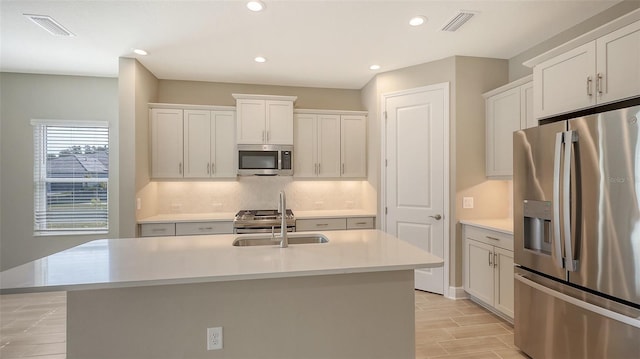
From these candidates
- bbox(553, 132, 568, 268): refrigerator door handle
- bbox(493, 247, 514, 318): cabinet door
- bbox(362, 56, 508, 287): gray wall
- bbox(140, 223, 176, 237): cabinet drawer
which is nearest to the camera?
bbox(553, 132, 568, 268): refrigerator door handle

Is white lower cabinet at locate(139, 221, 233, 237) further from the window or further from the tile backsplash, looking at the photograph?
the window

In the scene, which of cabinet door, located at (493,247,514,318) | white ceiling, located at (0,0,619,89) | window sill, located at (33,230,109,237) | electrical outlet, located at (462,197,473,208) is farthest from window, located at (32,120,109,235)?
cabinet door, located at (493,247,514,318)

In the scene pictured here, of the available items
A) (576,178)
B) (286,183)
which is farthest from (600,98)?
(286,183)

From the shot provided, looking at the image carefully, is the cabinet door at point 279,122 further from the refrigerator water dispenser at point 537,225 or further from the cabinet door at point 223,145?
the refrigerator water dispenser at point 537,225

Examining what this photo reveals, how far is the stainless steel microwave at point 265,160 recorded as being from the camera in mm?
3896

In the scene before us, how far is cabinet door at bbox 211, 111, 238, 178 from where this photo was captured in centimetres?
397

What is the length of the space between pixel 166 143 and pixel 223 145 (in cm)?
70

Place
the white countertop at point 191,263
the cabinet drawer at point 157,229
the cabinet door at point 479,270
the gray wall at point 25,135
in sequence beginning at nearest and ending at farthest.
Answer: the white countertop at point 191,263
the cabinet door at point 479,270
the cabinet drawer at point 157,229
the gray wall at point 25,135

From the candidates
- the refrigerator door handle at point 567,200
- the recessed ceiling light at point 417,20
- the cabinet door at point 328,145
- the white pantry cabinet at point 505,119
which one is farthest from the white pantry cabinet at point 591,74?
the cabinet door at point 328,145

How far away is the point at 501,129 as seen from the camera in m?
3.13

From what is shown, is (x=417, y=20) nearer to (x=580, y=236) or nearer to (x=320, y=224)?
(x=580, y=236)

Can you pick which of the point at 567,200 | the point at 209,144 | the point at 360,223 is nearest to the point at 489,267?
the point at 567,200

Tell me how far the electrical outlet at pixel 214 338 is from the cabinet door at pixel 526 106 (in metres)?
3.06

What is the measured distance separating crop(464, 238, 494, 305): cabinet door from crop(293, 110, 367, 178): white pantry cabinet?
1696 mm
